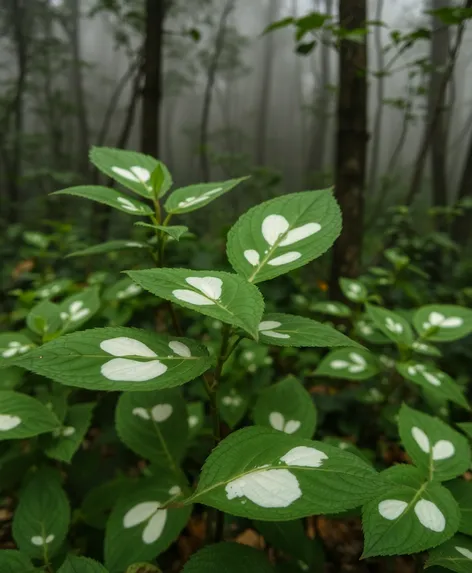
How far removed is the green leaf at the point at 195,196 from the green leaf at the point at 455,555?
60 centimetres

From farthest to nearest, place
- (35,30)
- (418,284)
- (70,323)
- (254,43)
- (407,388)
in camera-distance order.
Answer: (254,43), (35,30), (418,284), (407,388), (70,323)

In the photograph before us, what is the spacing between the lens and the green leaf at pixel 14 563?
22.1 inches

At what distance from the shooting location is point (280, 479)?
403 millimetres

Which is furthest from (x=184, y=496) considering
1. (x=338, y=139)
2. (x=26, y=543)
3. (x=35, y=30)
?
(x=35, y=30)

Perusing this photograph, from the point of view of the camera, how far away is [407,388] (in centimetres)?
168

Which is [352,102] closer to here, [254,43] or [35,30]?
[35,30]

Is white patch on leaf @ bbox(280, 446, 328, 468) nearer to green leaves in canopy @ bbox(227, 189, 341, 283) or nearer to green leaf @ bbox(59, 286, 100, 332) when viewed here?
green leaves in canopy @ bbox(227, 189, 341, 283)

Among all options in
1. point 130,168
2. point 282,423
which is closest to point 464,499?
point 282,423

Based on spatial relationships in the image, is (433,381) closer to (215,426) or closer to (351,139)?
(215,426)

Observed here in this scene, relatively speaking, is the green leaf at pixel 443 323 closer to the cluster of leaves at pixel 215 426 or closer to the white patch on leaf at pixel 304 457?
the cluster of leaves at pixel 215 426

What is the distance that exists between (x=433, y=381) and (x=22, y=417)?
0.82 m

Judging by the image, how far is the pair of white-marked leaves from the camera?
0.51 m

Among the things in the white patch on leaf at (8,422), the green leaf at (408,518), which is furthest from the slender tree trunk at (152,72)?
the green leaf at (408,518)

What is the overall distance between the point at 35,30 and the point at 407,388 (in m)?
11.5
